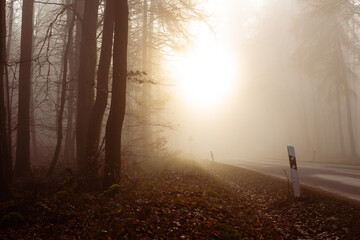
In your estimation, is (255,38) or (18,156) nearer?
(18,156)

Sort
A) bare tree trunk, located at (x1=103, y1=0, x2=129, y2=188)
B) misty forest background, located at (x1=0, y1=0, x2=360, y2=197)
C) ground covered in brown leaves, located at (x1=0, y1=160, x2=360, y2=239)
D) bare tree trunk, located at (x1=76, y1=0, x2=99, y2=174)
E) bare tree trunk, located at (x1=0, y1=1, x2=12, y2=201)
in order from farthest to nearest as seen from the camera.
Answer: bare tree trunk, located at (x1=76, y1=0, x2=99, y2=174), misty forest background, located at (x1=0, y1=0, x2=360, y2=197), bare tree trunk, located at (x1=103, y1=0, x2=129, y2=188), bare tree trunk, located at (x1=0, y1=1, x2=12, y2=201), ground covered in brown leaves, located at (x1=0, y1=160, x2=360, y2=239)

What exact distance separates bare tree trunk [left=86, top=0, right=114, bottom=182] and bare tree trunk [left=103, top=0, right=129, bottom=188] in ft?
1.79

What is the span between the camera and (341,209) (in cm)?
608

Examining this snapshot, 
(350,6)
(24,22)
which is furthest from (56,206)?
(350,6)

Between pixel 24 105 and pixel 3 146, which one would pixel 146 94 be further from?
pixel 3 146

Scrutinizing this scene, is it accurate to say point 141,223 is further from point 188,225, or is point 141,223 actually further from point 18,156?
point 18,156

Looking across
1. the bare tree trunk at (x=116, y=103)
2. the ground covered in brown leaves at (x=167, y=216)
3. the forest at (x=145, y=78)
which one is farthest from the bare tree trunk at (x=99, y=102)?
the ground covered in brown leaves at (x=167, y=216)

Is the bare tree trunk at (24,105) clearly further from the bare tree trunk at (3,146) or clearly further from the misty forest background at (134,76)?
the bare tree trunk at (3,146)

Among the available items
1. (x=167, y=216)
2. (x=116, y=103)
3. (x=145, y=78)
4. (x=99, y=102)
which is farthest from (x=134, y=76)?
→ (x=167, y=216)

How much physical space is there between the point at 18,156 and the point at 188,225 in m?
9.55

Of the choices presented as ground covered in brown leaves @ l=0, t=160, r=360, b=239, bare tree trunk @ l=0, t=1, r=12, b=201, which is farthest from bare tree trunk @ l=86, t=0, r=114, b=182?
bare tree trunk @ l=0, t=1, r=12, b=201

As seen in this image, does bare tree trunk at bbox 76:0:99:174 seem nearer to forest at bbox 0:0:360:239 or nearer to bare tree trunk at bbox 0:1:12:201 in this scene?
forest at bbox 0:0:360:239

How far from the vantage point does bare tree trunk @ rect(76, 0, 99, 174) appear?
9461 millimetres

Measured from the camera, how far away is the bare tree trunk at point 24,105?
1162 cm
